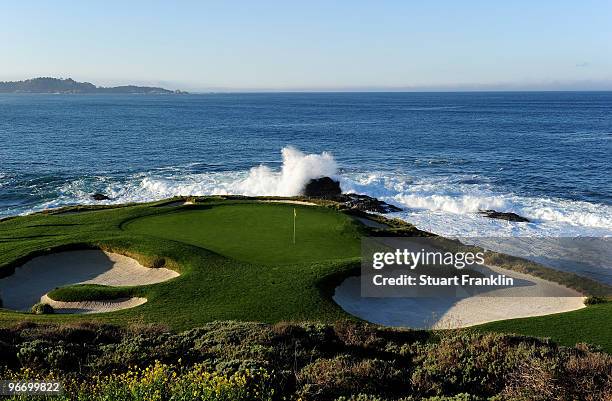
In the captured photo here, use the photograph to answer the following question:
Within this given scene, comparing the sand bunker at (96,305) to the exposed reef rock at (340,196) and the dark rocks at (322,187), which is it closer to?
the exposed reef rock at (340,196)

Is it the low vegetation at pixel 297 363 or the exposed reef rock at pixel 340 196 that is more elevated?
the low vegetation at pixel 297 363

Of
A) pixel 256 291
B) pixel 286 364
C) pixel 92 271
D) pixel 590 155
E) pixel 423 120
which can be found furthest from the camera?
pixel 423 120

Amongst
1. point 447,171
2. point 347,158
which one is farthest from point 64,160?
point 447,171

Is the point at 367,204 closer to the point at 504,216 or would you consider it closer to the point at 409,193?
the point at 409,193

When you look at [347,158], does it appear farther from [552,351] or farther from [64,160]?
[552,351]

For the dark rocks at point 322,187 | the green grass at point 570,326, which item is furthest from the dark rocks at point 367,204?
the green grass at point 570,326

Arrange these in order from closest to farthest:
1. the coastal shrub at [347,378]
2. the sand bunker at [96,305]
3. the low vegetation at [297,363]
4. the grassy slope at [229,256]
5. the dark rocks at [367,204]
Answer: the low vegetation at [297,363] < the coastal shrub at [347,378] < the grassy slope at [229,256] < the sand bunker at [96,305] < the dark rocks at [367,204]
